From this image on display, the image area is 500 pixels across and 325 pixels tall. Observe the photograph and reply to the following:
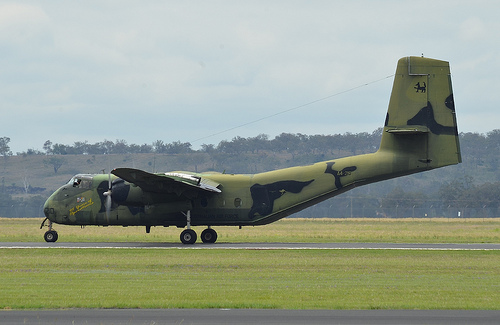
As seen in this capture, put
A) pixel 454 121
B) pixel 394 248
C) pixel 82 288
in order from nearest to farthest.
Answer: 1. pixel 82 288
2. pixel 394 248
3. pixel 454 121

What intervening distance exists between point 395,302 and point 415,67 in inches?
897

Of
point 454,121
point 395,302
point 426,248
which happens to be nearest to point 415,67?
point 454,121

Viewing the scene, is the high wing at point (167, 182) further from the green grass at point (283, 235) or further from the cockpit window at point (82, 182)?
the green grass at point (283, 235)

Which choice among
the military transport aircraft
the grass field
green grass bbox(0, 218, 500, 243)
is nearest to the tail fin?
the military transport aircraft

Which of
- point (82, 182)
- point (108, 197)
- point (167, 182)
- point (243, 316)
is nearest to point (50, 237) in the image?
point (82, 182)

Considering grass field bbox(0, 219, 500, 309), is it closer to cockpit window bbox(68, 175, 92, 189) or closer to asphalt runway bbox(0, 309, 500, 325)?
asphalt runway bbox(0, 309, 500, 325)

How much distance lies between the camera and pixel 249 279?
2466 cm

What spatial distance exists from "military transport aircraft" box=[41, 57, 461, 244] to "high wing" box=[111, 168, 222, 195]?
5 cm

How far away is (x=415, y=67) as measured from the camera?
129 ft

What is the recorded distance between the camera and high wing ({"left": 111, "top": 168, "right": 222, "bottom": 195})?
126 ft

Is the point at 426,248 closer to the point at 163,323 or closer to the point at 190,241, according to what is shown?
the point at 190,241

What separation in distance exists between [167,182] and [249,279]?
51.6 ft

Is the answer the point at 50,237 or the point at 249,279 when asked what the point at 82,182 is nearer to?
the point at 50,237

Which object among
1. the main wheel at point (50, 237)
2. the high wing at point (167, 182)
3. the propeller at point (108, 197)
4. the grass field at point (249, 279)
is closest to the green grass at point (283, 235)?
the main wheel at point (50, 237)
